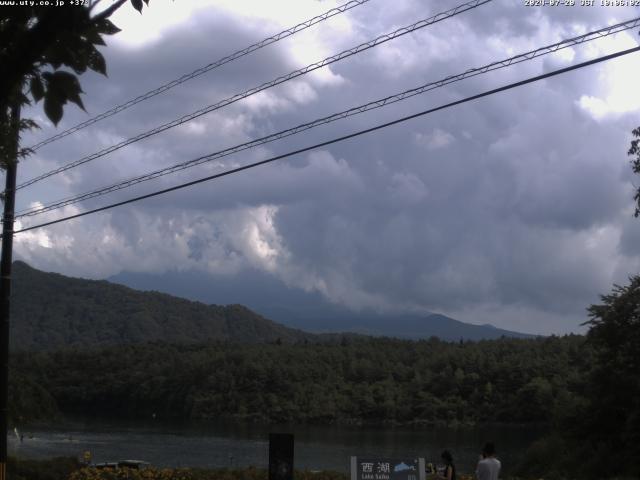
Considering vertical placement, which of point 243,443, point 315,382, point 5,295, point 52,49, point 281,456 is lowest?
point 281,456

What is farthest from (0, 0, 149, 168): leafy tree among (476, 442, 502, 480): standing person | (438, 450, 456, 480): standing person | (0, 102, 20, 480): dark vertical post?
(0, 102, 20, 480): dark vertical post

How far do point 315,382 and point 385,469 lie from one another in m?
96.8

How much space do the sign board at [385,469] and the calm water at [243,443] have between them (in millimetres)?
29361

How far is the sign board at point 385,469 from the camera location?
1277 centimetres

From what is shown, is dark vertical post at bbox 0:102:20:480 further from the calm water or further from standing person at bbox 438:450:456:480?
the calm water

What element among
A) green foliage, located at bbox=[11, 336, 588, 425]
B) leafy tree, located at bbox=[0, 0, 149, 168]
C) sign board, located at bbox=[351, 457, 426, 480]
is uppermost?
green foliage, located at bbox=[11, 336, 588, 425]

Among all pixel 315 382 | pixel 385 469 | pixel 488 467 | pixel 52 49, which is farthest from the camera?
pixel 315 382

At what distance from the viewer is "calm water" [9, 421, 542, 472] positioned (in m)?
50.6

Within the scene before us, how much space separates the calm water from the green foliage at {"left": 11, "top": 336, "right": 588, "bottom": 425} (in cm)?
563

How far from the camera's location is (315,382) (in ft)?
356

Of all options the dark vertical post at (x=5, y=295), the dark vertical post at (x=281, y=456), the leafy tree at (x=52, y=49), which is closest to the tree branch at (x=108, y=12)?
the leafy tree at (x=52, y=49)

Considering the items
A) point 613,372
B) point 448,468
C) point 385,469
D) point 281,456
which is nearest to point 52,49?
point 281,456

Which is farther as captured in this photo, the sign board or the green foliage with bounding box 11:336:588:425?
the green foliage with bounding box 11:336:588:425

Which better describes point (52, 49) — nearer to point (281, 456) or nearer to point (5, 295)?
point (281, 456)
